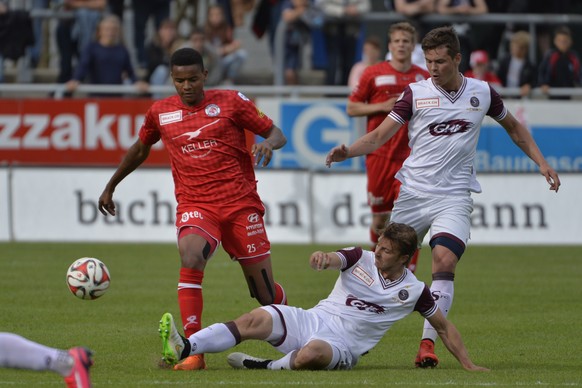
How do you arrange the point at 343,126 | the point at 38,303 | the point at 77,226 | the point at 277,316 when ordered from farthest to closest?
the point at 343,126
the point at 77,226
the point at 38,303
the point at 277,316

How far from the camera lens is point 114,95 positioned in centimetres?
2269

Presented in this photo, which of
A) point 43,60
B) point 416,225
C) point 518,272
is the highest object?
point 43,60

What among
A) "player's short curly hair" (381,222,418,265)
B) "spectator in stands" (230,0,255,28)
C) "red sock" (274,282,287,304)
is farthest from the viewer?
"spectator in stands" (230,0,255,28)

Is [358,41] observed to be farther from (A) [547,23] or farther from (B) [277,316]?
(B) [277,316]

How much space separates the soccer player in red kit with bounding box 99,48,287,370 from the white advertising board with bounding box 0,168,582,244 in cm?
1001

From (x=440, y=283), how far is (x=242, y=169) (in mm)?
1785

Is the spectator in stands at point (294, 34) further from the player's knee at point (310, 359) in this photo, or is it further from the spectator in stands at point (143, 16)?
the player's knee at point (310, 359)

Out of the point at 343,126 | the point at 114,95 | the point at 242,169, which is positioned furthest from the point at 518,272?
the point at 114,95

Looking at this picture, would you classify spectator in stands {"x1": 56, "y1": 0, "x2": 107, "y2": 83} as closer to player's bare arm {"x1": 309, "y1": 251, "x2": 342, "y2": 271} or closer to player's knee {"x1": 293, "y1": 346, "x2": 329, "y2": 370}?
player's knee {"x1": 293, "y1": 346, "x2": 329, "y2": 370}

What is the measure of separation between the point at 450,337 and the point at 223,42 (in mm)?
14820

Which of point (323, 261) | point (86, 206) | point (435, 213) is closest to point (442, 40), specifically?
point (435, 213)

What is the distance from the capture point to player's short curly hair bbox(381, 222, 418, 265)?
8.97 meters

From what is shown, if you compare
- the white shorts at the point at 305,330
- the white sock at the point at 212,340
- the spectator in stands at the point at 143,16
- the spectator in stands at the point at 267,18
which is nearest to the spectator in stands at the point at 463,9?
the spectator in stands at the point at 267,18

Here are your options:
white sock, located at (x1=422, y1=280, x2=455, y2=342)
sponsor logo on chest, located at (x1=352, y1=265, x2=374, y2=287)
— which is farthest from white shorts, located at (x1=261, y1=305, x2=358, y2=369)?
white sock, located at (x1=422, y1=280, x2=455, y2=342)
